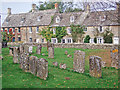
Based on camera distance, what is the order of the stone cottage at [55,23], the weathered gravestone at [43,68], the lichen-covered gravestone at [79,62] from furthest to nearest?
the stone cottage at [55,23], the lichen-covered gravestone at [79,62], the weathered gravestone at [43,68]

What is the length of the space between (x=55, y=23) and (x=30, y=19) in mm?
7216

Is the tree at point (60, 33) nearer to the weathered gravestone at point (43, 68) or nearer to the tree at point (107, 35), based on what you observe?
the tree at point (107, 35)

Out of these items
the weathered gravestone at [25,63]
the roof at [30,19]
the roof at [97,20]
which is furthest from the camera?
the roof at [30,19]

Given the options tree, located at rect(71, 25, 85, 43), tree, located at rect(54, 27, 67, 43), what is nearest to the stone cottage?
tree, located at rect(54, 27, 67, 43)

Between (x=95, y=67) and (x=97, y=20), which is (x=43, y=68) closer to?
(x=95, y=67)

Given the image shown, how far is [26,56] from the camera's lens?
11.6 meters

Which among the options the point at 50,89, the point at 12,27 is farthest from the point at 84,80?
the point at 12,27

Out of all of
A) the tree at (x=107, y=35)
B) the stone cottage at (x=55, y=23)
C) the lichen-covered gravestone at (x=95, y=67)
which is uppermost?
the stone cottage at (x=55, y=23)

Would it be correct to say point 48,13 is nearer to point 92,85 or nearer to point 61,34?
point 61,34

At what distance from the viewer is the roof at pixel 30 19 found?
45.8 meters

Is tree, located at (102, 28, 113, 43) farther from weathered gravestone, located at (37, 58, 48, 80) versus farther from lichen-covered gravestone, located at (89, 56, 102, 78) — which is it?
weathered gravestone, located at (37, 58, 48, 80)

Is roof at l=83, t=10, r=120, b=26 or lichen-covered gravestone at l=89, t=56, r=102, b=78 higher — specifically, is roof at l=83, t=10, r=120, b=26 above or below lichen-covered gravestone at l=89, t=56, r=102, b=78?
above

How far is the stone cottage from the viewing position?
3897 cm

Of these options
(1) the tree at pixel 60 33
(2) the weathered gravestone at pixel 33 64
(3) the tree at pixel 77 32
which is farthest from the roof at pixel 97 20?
(2) the weathered gravestone at pixel 33 64
